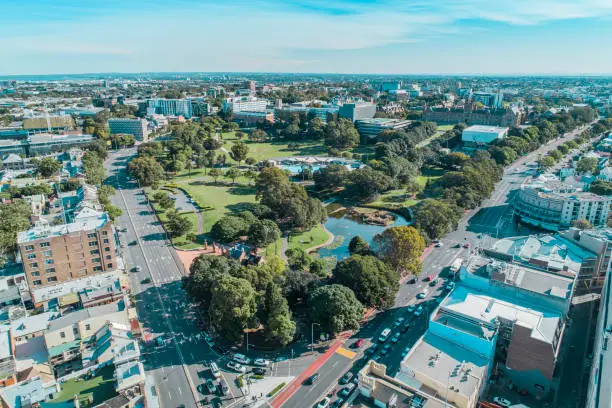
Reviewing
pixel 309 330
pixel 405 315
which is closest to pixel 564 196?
pixel 405 315

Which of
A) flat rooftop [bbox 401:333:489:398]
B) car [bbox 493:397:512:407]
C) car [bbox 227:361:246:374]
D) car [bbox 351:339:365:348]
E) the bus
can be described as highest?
flat rooftop [bbox 401:333:489:398]

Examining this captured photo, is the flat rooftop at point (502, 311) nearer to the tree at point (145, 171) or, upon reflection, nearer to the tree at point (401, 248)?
the tree at point (401, 248)

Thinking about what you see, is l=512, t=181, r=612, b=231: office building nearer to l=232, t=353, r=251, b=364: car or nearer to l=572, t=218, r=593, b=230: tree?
l=572, t=218, r=593, b=230: tree

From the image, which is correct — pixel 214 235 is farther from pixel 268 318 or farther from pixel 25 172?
pixel 25 172

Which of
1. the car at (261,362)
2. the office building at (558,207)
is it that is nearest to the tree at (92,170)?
the car at (261,362)

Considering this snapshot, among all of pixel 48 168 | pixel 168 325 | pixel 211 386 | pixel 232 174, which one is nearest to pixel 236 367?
pixel 211 386

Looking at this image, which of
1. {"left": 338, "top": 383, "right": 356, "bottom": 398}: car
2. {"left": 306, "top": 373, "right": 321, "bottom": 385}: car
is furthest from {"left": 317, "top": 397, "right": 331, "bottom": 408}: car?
{"left": 306, "top": 373, "right": 321, "bottom": 385}: car

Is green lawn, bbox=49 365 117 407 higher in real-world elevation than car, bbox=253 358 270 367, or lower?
higher
